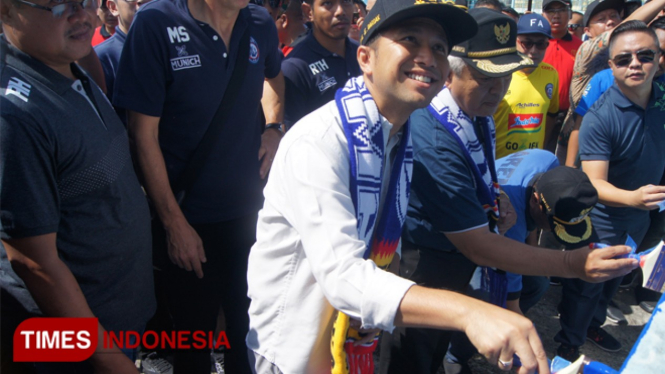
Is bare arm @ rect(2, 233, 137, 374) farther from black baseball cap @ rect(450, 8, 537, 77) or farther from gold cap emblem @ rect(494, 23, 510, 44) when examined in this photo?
gold cap emblem @ rect(494, 23, 510, 44)

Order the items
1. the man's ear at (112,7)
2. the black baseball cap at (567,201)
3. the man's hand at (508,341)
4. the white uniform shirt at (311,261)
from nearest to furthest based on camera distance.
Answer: the man's hand at (508,341)
the white uniform shirt at (311,261)
the black baseball cap at (567,201)
the man's ear at (112,7)

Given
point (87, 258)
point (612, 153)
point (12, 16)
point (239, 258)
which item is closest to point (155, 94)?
point (12, 16)

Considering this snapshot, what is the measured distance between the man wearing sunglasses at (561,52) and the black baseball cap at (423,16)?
3.25 metres

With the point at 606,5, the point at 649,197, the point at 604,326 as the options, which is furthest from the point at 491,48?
the point at 606,5

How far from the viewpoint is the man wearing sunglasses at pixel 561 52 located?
15.6ft

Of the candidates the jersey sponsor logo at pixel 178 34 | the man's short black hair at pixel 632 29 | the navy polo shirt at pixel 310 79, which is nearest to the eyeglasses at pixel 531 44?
the man's short black hair at pixel 632 29

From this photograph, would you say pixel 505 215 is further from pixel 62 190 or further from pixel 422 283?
pixel 62 190

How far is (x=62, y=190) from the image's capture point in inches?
62.1

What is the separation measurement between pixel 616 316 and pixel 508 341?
362cm

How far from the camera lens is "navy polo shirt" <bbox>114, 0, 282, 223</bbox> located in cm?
201

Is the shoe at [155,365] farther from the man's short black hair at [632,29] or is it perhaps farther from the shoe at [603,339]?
the man's short black hair at [632,29]

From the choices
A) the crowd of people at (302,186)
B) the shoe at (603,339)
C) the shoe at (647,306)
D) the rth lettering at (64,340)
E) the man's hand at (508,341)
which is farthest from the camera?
the shoe at (647,306)

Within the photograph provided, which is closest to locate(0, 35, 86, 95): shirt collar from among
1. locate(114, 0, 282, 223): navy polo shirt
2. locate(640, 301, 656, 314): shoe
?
locate(114, 0, 282, 223): navy polo shirt

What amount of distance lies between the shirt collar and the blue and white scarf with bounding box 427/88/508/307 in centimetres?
144
